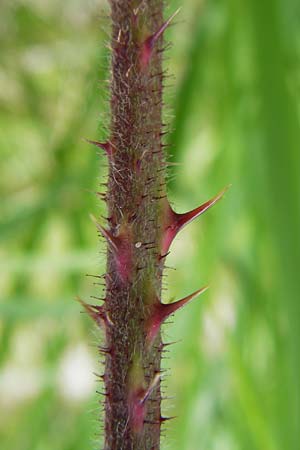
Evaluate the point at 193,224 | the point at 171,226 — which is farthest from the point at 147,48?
the point at 193,224

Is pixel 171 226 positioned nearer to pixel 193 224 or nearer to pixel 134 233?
pixel 134 233

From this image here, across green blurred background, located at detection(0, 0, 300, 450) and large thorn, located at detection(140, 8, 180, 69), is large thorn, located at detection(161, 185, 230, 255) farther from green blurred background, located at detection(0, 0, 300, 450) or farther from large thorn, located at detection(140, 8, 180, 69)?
green blurred background, located at detection(0, 0, 300, 450)

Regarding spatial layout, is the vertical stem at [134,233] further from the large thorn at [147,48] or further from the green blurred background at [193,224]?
the green blurred background at [193,224]

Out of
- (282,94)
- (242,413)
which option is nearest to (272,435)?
(242,413)

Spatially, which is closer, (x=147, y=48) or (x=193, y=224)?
(x=147, y=48)

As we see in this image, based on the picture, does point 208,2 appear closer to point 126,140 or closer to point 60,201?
point 60,201

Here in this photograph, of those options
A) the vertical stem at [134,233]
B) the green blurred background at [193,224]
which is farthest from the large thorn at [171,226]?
the green blurred background at [193,224]
